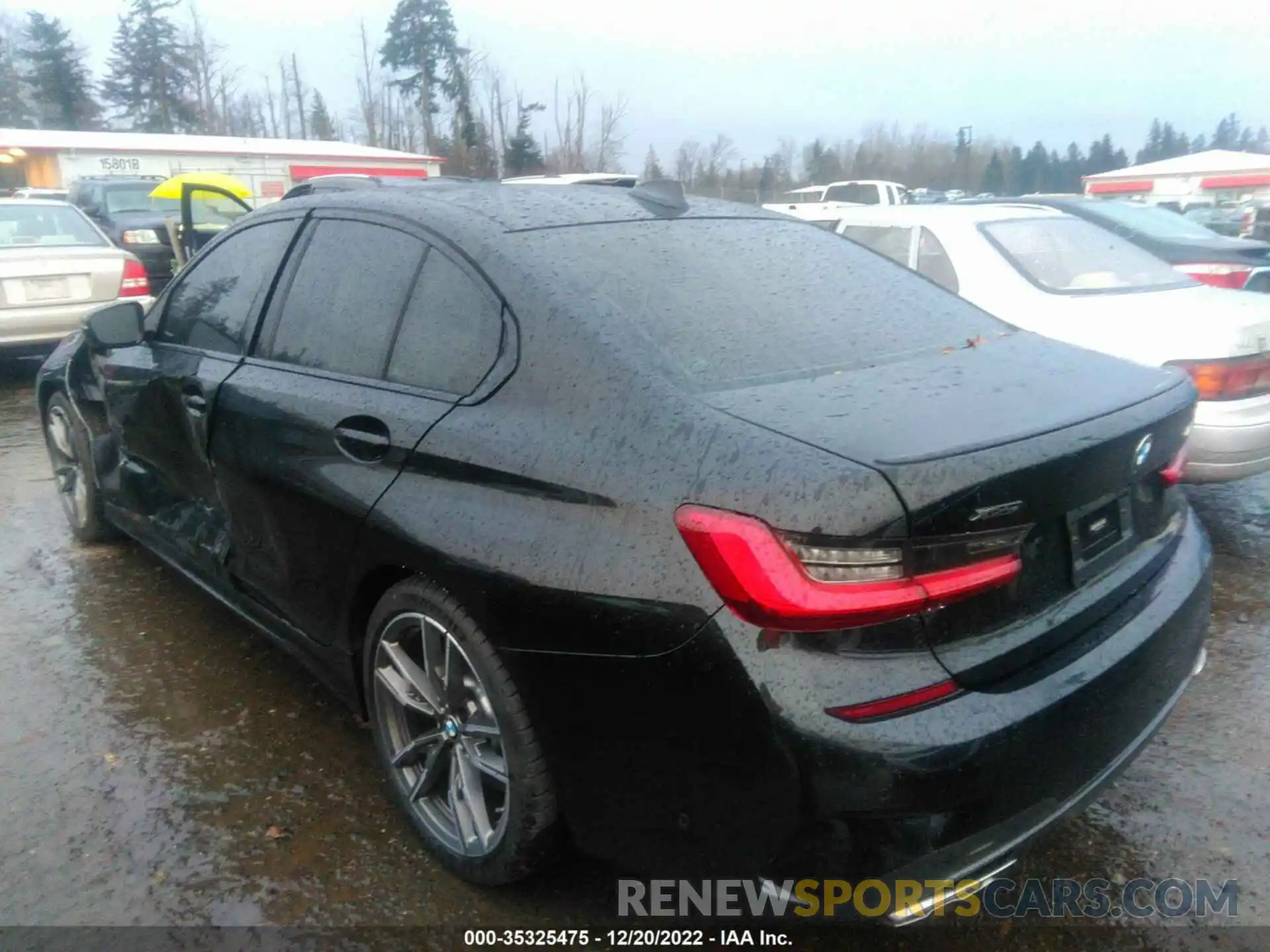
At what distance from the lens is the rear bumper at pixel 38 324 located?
821 cm

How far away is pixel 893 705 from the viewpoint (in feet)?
5.59

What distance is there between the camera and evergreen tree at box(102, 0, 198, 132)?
58906mm

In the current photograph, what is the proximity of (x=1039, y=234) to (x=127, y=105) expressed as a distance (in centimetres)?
6686

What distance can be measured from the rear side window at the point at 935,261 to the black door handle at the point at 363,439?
11.8 feet

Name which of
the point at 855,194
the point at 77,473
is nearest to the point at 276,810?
the point at 77,473

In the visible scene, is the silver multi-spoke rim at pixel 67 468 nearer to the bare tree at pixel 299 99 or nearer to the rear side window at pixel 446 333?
the rear side window at pixel 446 333

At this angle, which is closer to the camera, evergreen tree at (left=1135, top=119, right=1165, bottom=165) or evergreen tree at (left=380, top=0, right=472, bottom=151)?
evergreen tree at (left=380, top=0, right=472, bottom=151)

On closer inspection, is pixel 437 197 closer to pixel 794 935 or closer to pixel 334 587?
pixel 334 587

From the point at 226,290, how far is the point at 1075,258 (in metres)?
4.22

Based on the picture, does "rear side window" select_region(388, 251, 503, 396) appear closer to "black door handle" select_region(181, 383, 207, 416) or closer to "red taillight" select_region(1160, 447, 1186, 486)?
"black door handle" select_region(181, 383, 207, 416)

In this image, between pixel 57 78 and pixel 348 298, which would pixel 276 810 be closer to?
pixel 348 298

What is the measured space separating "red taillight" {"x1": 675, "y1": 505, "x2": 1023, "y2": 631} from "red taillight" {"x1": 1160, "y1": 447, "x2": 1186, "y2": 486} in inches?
35.9

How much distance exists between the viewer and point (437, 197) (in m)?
2.72

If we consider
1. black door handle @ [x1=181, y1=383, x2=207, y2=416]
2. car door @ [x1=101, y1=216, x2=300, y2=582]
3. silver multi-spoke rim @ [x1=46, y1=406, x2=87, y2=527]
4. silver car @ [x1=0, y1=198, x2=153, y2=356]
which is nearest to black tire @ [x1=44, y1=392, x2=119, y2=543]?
silver multi-spoke rim @ [x1=46, y1=406, x2=87, y2=527]
